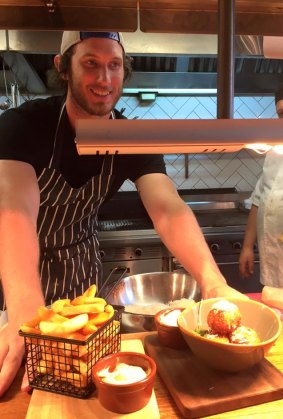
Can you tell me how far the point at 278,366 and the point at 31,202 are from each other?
73cm

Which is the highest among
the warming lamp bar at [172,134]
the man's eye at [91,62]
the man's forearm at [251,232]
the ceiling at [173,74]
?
the ceiling at [173,74]

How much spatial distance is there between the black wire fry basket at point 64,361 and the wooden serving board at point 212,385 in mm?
146

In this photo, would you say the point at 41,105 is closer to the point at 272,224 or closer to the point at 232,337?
the point at 232,337

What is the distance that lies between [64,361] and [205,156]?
2490mm

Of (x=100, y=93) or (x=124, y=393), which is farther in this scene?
(x=100, y=93)

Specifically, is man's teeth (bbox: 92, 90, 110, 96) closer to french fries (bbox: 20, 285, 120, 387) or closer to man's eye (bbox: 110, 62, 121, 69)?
man's eye (bbox: 110, 62, 121, 69)

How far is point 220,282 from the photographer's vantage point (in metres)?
0.99

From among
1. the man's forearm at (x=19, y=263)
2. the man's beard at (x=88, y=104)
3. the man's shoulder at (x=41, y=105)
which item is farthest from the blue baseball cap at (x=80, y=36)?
the man's forearm at (x=19, y=263)

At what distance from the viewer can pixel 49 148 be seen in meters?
1.32

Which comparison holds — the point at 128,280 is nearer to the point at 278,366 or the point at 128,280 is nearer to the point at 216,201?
the point at 278,366

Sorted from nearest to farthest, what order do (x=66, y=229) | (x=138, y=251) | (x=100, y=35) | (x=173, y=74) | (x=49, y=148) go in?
(x=100, y=35)
(x=49, y=148)
(x=66, y=229)
(x=138, y=251)
(x=173, y=74)

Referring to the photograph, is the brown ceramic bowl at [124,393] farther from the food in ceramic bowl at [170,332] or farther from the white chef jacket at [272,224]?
the white chef jacket at [272,224]

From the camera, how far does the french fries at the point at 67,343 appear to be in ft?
2.15

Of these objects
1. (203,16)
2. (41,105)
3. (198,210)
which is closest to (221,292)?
(203,16)
